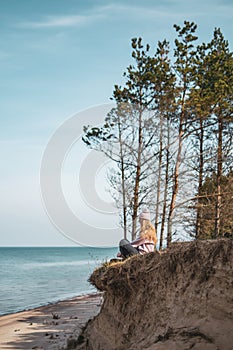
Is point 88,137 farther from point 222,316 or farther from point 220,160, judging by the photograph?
point 222,316

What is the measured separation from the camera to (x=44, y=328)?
1948 centimetres

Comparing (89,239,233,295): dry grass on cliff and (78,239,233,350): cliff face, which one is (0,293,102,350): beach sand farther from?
(89,239,233,295): dry grass on cliff

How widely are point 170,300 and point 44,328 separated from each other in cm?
1222

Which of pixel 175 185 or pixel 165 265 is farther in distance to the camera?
pixel 175 185

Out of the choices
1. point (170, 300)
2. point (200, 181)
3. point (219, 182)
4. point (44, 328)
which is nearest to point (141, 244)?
point (170, 300)

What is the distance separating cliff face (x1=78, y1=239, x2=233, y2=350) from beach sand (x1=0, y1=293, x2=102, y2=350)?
350 cm

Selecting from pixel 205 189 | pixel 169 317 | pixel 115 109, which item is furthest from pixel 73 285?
pixel 169 317

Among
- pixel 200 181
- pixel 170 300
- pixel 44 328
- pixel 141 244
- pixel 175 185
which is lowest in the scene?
pixel 44 328

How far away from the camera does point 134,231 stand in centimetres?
2164

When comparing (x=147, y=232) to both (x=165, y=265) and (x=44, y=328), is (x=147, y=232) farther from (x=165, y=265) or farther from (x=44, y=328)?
(x=44, y=328)

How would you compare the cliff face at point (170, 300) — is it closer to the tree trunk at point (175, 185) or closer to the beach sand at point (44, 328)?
the beach sand at point (44, 328)

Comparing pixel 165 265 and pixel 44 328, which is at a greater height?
pixel 165 265

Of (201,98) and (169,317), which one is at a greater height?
(201,98)

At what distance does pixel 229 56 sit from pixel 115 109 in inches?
294
